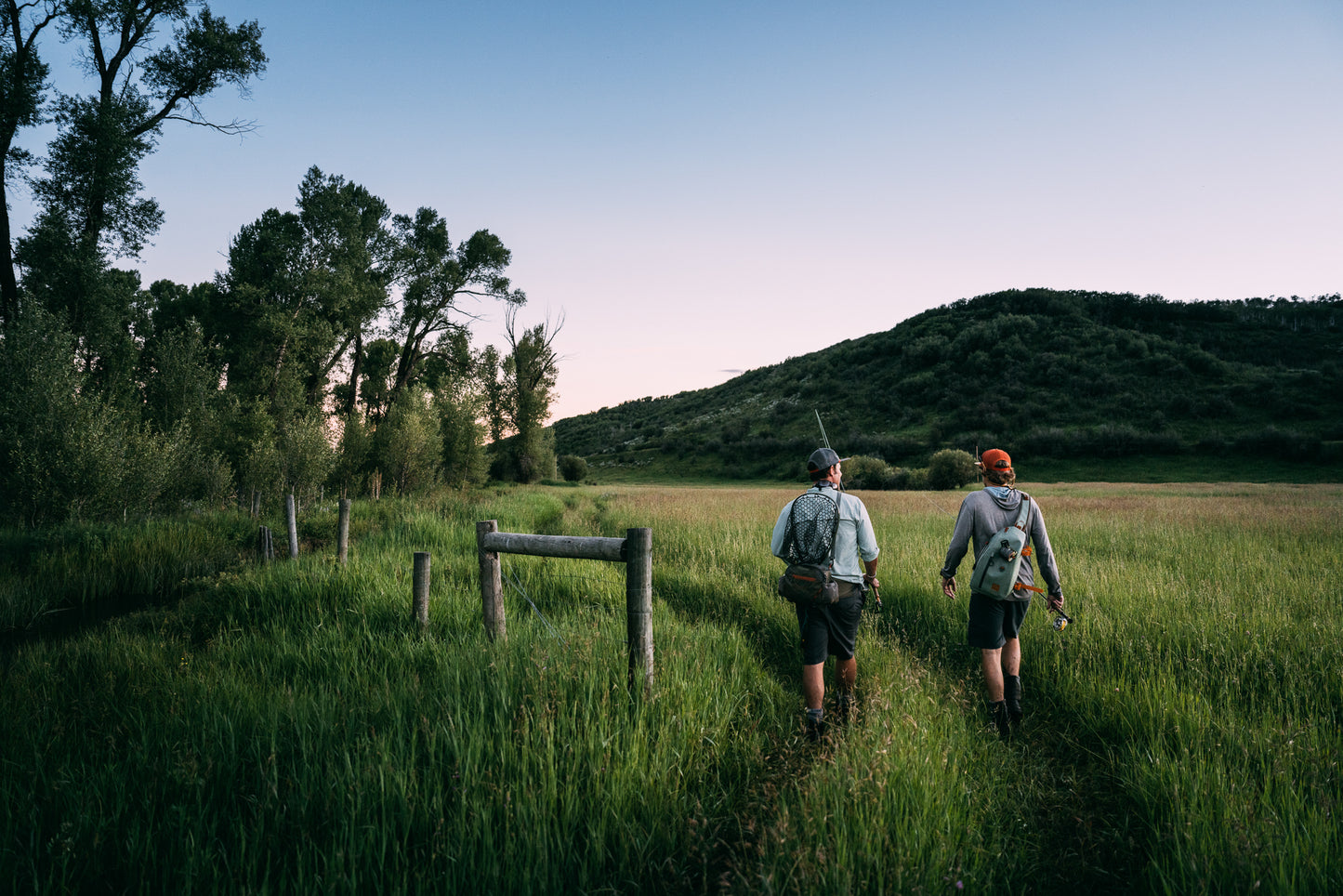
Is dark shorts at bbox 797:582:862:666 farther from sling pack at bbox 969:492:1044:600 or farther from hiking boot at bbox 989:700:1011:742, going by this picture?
hiking boot at bbox 989:700:1011:742

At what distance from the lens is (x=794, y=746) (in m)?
4.03

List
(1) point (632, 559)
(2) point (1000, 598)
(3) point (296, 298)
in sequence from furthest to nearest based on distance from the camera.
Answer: (3) point (296, 298)
(2) point (1000, 598)
(1) point (632, 559)

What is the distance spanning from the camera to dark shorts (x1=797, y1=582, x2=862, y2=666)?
14.9ft

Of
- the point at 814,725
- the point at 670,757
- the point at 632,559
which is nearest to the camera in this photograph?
the point at 670,757

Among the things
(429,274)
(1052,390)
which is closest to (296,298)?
(429,274)

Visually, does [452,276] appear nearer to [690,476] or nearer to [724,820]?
[690,476]

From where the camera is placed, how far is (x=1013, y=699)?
4812 mm

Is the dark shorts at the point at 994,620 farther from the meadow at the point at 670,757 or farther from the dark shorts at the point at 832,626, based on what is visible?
the dark shorts at the point at 832,626

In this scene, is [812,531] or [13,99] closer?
[812,531]

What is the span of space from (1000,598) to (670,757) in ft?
10.4

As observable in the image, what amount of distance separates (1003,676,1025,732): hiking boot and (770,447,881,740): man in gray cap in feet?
4.63

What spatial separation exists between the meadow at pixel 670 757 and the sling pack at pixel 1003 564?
1073 mm

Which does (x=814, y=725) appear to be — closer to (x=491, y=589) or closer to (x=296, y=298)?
(x=491, y=589)

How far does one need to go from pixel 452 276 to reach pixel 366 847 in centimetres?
3686
